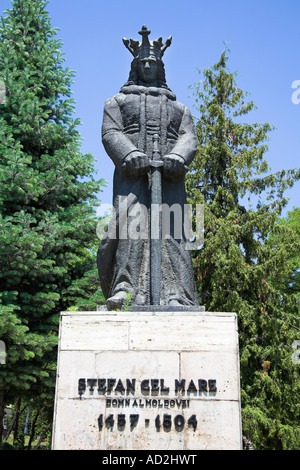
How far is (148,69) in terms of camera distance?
7.01 meters

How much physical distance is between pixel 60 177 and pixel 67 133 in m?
2.14

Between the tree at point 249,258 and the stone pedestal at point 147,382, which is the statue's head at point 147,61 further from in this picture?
the tree at point 249,258

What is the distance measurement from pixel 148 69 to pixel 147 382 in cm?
410

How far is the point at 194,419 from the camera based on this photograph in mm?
5051

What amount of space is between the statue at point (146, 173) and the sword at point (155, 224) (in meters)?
0.01

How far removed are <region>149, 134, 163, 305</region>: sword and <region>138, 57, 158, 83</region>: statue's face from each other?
0.95 m

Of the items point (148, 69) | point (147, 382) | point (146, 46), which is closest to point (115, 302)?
point (147, 382)

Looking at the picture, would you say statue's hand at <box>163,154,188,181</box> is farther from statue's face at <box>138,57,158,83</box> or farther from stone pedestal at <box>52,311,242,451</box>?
stone pedestal at <box>52,311,242,451</box>

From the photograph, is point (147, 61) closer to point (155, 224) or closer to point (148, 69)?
point (148, 69)

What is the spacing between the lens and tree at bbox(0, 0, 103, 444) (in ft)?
41.9

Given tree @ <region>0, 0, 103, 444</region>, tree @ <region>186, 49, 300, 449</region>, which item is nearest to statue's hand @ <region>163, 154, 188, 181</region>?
tree @ <region>0, 0, 103, 444</region>

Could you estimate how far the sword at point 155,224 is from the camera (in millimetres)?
6023

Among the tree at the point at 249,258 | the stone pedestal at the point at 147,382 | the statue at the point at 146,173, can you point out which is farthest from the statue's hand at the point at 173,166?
the tree at the point at 249,258

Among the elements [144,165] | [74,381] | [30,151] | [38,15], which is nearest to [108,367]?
[74,381]
